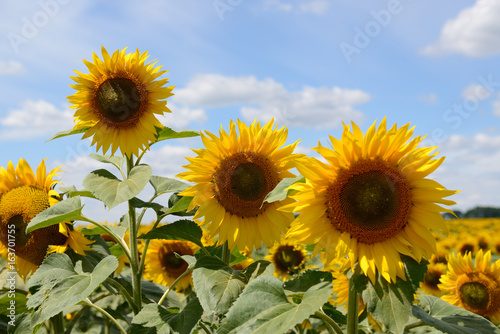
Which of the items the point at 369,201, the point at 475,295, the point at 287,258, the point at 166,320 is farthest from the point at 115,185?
the point at 475,295

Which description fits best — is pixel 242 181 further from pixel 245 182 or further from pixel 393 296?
pixel 393 296

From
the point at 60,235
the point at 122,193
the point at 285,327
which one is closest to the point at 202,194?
the point at 122,193

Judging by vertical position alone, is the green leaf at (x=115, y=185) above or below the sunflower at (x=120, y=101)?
below

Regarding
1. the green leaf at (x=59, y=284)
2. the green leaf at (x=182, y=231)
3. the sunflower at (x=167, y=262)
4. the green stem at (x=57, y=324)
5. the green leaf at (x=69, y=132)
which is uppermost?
the green leaf at (x=69, y=132)

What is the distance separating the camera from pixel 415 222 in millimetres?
2170

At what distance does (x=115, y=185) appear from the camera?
9.45 ft

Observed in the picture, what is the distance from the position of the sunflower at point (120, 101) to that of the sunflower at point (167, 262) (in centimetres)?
170

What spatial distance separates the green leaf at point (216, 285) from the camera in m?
2.09

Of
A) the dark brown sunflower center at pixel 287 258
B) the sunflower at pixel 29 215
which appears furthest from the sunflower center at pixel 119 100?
the dark brown sunflower center at pixel 287 258

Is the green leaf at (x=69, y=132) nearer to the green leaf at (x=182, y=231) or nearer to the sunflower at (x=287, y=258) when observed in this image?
the green leaf at (x=182, y=231)

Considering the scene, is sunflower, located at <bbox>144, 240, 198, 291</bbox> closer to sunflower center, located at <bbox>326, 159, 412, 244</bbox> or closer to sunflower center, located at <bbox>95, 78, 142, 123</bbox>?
Answer: sunflower center, located at <bbox>95, 78, 142, 123</bbox>

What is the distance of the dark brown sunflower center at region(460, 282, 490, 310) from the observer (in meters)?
3.72

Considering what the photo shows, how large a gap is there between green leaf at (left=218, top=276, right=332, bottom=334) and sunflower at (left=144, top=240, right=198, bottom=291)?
270cm

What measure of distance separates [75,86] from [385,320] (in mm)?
2546
